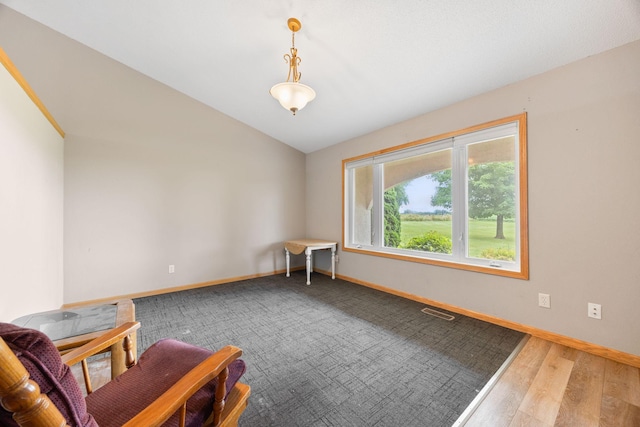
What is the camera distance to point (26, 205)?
177 centimetres

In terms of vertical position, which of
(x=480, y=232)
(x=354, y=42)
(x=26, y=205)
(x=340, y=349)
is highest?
(x=354, y=42)

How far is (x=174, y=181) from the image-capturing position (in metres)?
3.39

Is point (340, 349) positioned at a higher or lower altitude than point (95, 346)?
lower

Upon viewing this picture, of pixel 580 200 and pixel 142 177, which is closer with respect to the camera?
pixel 580 200

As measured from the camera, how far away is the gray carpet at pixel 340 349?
4.40 feet

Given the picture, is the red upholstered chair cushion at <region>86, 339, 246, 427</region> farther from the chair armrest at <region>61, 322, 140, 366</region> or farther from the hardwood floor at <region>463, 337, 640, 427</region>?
the hardwood floor at <region>463, 337, 640, 427</region>

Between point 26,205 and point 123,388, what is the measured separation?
1.77 meters

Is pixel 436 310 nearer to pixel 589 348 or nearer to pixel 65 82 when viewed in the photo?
pixel 589 348

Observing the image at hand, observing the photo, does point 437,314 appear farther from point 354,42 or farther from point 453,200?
point 354,42

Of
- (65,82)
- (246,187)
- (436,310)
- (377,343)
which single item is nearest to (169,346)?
(377,343)

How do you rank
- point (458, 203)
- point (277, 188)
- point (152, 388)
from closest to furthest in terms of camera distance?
point (152, 388) < point (458, 203) < point (277, 188)

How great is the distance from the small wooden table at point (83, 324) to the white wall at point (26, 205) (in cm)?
21

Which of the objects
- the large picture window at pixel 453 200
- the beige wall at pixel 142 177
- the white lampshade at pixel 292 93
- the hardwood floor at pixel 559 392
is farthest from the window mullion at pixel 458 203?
the beige wall at pixel 142 177

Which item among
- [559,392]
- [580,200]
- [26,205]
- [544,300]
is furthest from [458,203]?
[26,205]
